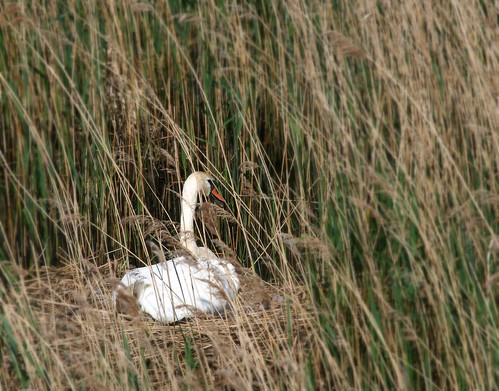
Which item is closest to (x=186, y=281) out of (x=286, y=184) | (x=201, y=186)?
(x=286, y=184)

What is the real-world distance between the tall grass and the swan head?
11cm

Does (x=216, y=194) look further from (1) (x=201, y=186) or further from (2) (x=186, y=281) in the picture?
(2) (x=186, y=281)

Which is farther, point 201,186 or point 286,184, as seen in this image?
point 201,186

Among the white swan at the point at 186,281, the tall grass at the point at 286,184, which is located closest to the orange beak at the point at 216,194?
the white swan at the point at 186,281

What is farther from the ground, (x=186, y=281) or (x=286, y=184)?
(x=286, y=184)

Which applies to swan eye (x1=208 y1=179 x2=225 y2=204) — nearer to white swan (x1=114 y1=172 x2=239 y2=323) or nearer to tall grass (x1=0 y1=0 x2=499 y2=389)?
white swan (x1=114 y1=172 x2=239 y2=323)

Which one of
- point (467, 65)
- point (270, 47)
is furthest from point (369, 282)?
point (270, 47)

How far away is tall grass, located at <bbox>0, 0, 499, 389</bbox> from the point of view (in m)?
2.27

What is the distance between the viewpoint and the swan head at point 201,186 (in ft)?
12.3

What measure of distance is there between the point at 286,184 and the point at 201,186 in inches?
28.9

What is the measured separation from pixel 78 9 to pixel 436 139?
1952 millimetres

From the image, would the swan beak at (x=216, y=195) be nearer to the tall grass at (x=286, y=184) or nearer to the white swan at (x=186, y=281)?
the white swan at (x=186, y=281)

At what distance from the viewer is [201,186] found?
3801mm

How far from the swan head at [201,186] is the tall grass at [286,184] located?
11 centimetres
